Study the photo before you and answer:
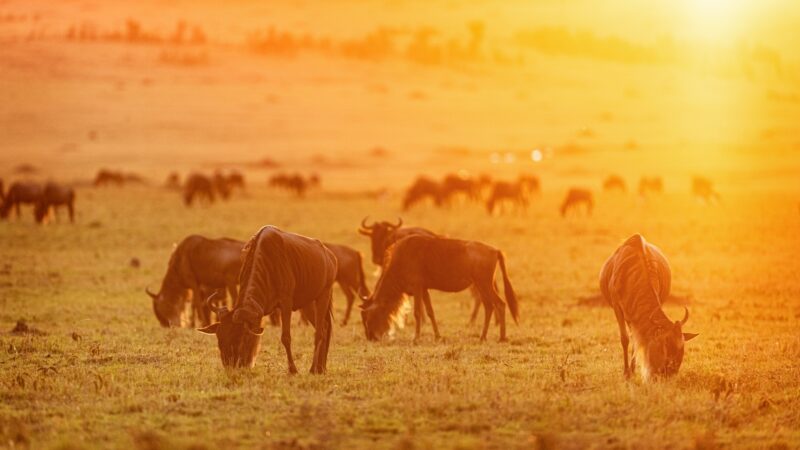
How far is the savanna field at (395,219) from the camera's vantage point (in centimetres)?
950

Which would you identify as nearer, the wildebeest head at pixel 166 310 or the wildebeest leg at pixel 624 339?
the wildebeest leg at pixel 624 339

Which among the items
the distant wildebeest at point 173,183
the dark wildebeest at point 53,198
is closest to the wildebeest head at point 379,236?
the dark wildebeest at point 53,198

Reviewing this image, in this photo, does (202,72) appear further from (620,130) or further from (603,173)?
(603,173)

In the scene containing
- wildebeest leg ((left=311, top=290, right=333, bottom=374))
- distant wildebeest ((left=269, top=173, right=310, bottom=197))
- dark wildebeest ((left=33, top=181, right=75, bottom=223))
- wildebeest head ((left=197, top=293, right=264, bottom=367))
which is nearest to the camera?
wildebeest head ((left=197, top=293, right=264, bottom=367))

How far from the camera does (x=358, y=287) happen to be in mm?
17375

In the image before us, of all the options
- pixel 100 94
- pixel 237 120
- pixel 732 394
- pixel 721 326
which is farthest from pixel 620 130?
pixel 732 394

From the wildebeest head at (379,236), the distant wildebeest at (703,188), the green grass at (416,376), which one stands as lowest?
the green grass at (416,376)

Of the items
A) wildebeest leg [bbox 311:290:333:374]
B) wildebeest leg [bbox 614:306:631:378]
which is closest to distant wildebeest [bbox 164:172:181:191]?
wildebeest leg [bbox 311:290:333:374]

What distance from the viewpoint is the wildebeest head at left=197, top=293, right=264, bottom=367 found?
1081cm

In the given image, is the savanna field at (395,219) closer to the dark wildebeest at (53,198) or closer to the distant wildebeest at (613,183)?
the dark wildebeest at (53,198)

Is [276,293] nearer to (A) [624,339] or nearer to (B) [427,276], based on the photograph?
(A) [624,339]

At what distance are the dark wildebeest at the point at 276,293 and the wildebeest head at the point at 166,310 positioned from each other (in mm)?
4754

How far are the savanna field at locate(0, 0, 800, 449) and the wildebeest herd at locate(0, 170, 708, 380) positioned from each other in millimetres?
398

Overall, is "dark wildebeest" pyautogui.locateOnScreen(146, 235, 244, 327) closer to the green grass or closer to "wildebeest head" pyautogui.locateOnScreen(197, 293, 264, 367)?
the green grass
